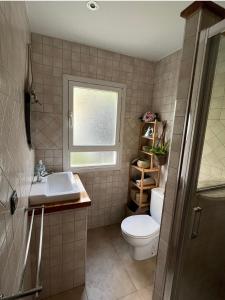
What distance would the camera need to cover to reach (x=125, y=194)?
251 cm

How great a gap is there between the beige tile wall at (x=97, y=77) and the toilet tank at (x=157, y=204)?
21.8 inches

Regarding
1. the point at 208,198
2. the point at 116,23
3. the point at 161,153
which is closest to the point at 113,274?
the point at 208,198

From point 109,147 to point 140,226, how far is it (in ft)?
3.54

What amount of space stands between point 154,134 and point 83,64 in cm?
126

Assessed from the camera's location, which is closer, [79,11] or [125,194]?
[79,11]

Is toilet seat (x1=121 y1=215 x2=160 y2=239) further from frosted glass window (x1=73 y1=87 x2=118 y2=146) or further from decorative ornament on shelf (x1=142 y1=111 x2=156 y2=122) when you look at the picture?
decorative ornament on shelf (x1=142 y1=111 x2=156 y2=122)

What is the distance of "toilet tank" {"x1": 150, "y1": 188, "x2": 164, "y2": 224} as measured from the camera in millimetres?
1907

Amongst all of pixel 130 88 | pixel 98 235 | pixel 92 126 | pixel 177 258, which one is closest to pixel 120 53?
pixel 130 88

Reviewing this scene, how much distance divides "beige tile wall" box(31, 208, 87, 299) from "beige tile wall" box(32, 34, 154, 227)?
33.2 inches

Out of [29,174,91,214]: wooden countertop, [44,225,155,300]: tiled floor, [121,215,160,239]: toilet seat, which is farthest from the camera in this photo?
[121,215,160,239]: toilet seat

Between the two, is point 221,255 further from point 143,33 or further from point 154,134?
point 143,33

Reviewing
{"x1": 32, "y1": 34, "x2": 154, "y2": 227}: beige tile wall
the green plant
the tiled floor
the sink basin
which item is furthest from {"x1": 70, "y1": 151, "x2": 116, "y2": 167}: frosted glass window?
the tiled floor

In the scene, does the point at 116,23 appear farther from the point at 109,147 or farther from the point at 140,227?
the point at 140,227

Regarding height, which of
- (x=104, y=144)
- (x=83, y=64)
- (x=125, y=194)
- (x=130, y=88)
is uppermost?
(x=83, y=64)
